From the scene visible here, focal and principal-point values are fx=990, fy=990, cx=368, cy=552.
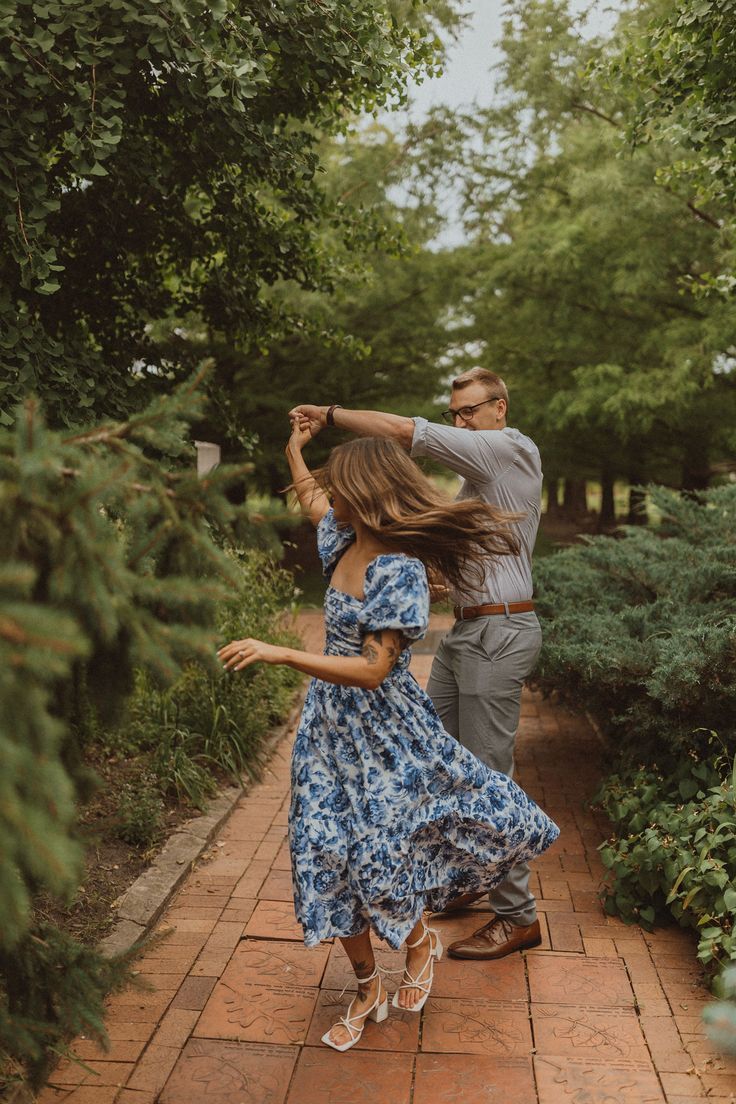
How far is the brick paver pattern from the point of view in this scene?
9.90ft

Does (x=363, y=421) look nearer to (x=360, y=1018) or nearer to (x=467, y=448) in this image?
(x=467, y=448)

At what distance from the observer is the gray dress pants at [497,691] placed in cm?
380

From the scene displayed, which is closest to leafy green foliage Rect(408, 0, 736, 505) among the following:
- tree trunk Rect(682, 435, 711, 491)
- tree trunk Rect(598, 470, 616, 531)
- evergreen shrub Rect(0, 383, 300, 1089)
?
tree trunk Rect(682, 435, 711, 491)

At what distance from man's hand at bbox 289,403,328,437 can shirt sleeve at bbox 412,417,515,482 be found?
1.13 ft

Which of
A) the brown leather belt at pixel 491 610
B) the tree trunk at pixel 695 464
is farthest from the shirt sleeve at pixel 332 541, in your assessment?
the tree trunk at pixel 695 464

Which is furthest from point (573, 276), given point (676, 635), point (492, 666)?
point (492, 666)

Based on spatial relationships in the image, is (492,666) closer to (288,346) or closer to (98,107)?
(98,107)

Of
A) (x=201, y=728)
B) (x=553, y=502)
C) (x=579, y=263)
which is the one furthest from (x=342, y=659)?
(x=553, y=502)

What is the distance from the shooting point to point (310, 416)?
3.66 metres

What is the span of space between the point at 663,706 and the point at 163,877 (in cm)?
237

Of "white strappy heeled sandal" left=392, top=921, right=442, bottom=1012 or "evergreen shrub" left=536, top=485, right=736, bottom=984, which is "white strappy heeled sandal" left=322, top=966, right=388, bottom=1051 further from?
"evergreen shrub" left=536, top=485, right=736, bottom=984

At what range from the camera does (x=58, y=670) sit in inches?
61.1

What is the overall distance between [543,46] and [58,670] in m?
14.5

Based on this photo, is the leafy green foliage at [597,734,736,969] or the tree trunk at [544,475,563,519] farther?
the tree trunk at [544,475,563,519]
